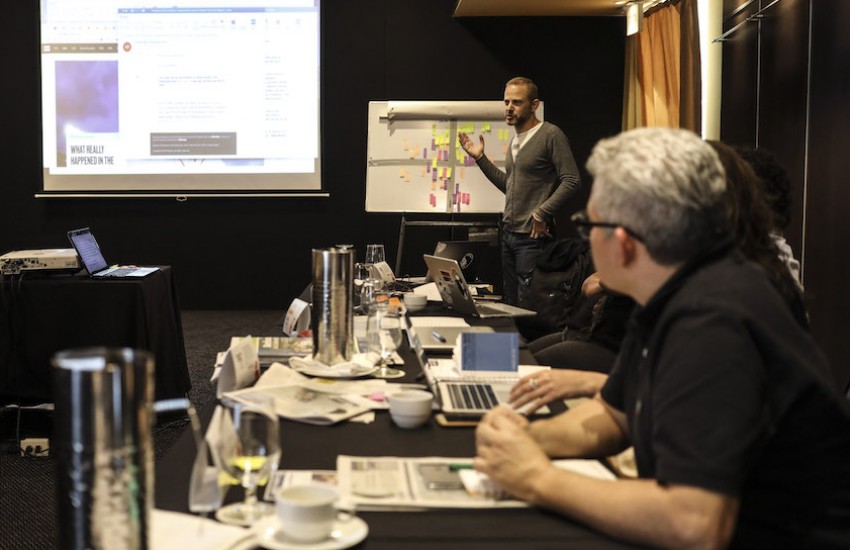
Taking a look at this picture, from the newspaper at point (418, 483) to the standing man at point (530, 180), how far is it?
156 inches

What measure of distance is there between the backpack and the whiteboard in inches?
114

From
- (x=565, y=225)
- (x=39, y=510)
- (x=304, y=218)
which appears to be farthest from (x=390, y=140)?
(x=39, y=510)

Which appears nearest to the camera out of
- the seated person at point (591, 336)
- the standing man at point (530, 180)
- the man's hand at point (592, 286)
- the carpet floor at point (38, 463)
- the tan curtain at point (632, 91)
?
the carpet floor at point (38, 463)

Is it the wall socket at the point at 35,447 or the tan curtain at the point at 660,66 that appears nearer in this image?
the wall socket at the point at 35,447

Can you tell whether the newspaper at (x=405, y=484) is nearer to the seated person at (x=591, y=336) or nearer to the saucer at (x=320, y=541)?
the saucer at (x=320, y=541)

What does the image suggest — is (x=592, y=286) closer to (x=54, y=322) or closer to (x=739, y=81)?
(x=54, y=322)

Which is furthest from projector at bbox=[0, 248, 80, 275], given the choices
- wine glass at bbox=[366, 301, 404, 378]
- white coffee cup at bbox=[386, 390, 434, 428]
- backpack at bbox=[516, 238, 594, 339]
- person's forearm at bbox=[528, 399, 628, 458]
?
person's forearm at bbox=[528, 399, 628, 458]

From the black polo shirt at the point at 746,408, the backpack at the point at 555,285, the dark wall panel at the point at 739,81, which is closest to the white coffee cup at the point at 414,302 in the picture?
the backpack at the point at 555,285

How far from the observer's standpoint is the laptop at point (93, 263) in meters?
4.00

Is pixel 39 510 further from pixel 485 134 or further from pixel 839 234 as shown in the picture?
pixel 485 134

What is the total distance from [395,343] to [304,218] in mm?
5410

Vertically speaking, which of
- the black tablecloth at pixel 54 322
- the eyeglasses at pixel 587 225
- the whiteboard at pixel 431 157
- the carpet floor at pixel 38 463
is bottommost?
the carpet floor at pixel 38 463

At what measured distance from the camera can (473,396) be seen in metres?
1.90

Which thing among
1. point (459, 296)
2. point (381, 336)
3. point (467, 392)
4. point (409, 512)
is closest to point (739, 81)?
point (459, 296)
